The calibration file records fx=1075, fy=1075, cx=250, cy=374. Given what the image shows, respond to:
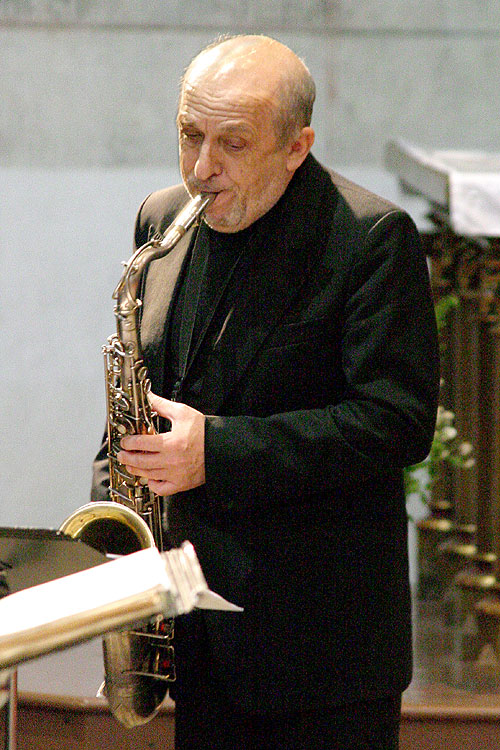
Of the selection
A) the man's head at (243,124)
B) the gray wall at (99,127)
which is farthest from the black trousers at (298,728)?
the gray wall at (99,127)

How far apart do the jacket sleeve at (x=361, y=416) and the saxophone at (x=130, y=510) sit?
20 centimetres

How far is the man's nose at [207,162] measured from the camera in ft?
5.68

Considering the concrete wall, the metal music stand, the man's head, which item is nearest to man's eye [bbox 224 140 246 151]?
the man's head

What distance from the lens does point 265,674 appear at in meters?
1.76

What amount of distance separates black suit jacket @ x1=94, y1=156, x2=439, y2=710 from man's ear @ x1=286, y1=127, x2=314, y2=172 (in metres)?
0.04

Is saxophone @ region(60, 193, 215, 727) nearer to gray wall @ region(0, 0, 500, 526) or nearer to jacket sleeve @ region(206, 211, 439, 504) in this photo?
jacket sleeve @ region(206, 211, 439, 504)

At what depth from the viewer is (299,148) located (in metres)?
1.78

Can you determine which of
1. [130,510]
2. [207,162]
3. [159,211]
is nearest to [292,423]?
[130,510]

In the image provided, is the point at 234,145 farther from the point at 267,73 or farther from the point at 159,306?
the point at 159,306

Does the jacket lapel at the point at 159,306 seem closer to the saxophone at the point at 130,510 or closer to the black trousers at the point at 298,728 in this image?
the saxophone at the point at 130,510

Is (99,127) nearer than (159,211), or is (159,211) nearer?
(159,211)

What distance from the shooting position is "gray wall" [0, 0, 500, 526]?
407cm

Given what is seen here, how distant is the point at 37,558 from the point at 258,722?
537mm

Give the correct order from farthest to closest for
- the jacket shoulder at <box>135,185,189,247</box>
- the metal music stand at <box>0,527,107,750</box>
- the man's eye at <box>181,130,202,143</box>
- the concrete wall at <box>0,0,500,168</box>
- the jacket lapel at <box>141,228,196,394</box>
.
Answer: the concrete wall at <box>0,0,500,168</box>
the jacket shoulder at <box>135,185,189,247</box>
the jacket lapel at <box>141,228,196,394</box>
the man's eye at <box>181,130,202,143</box>
the metal music stand at <box>0,527,107,750</box>
